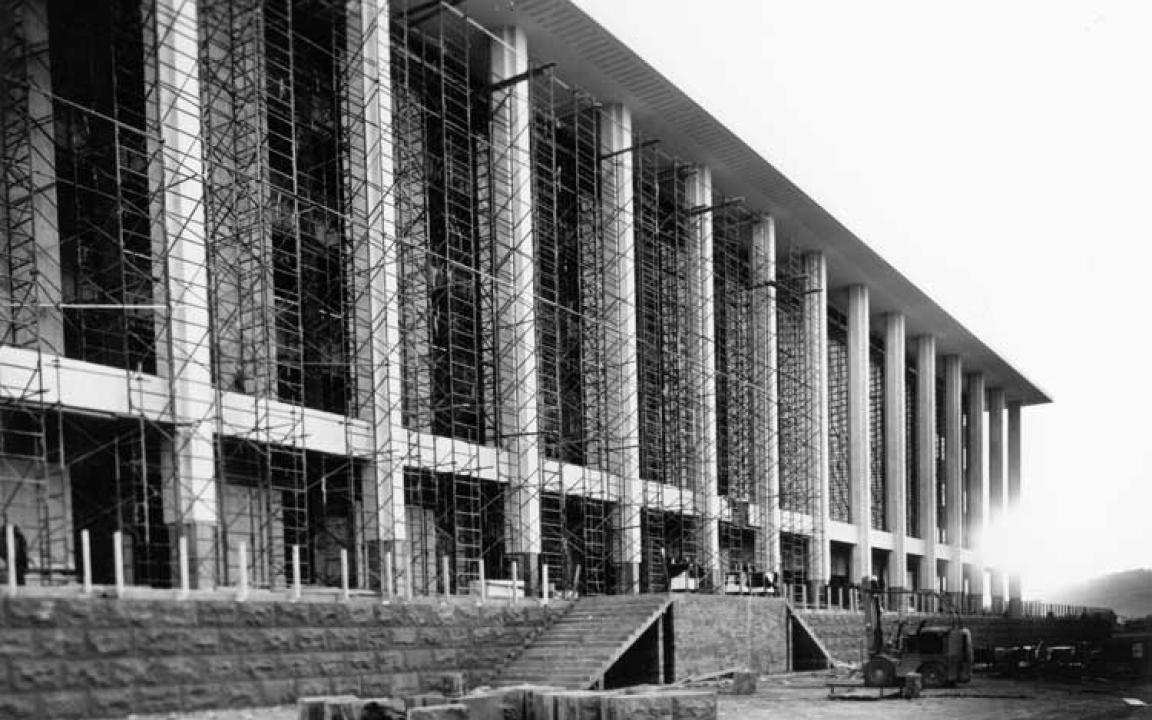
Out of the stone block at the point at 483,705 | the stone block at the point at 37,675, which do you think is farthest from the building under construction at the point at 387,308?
the stone block at the point at 483,705

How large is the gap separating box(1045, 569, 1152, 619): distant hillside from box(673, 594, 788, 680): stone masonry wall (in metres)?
64.3

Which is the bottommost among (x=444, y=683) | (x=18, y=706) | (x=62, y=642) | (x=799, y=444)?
(x=444, y=683)

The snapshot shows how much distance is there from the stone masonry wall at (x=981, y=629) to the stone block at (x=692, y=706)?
21.9 metres

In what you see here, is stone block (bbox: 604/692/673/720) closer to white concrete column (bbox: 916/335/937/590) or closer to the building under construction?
the building under construction

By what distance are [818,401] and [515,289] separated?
→ 936 inches

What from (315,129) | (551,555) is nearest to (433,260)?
(315,129)

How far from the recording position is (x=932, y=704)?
26250 millimetres

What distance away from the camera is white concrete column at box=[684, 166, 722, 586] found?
1722 inches

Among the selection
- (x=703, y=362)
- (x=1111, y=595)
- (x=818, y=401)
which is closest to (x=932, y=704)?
(x=703, y=362)

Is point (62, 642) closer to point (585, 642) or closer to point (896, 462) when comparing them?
point (585, 642)

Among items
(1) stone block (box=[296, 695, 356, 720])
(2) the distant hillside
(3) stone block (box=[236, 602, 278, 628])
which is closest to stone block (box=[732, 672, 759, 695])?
(3) stone block (box=[236, 602, 278, 628])

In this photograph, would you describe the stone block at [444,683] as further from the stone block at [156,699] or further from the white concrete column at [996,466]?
the white concrete column at [996,466]

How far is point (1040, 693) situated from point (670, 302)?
19.8m

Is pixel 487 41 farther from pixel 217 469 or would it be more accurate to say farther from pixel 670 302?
pixel 217 469
